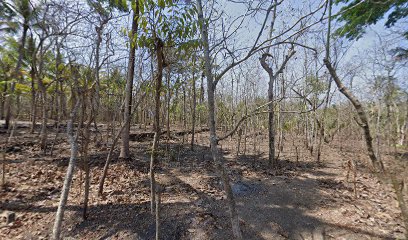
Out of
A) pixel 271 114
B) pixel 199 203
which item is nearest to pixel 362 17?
pixel 271 114

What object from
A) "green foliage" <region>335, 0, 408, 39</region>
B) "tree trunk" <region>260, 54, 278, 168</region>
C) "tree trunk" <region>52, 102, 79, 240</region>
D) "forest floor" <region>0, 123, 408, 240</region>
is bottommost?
"forest floor" <region>0, 123, 408, 240</region>

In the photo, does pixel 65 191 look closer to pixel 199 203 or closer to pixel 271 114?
pixel 199 203

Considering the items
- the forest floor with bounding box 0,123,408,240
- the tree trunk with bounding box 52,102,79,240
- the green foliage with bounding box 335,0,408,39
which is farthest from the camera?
the green foliage with bounding box 335,0,408,39

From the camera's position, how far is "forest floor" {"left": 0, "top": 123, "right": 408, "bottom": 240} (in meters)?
3.25

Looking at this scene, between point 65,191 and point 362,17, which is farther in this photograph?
point 362,17

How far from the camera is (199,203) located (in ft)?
13.2

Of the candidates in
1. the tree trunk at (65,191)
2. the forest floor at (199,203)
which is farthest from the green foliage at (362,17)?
the tree trunk at (65,191)

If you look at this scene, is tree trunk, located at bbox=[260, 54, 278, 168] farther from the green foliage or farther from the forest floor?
the green foliage

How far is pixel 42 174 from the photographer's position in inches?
198

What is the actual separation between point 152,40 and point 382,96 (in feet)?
40.4

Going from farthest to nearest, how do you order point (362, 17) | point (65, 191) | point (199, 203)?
point (362, 17), point (199, 203), point (65, 191)

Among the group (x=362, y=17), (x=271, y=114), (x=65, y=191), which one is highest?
(x=362, y=17)

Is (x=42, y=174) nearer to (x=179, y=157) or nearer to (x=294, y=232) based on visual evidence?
(x=179, y=157)

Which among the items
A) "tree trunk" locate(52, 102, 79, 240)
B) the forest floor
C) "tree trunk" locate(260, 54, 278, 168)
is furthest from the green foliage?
"tree trunk" locate(52, 102, 79, 240)
